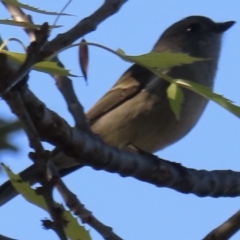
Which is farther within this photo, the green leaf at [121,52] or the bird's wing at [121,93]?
the bird's wing at [121,93]

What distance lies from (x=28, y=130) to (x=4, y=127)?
44 cm

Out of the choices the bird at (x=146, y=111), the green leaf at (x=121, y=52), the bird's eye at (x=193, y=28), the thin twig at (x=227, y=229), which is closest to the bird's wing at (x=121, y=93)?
the bird at (x=146, y=111)

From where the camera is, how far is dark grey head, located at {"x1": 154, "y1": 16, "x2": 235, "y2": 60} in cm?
586

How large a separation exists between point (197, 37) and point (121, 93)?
1.18m

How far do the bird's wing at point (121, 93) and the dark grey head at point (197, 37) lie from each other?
27.9 inches

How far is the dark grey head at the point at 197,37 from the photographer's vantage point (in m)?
5.86

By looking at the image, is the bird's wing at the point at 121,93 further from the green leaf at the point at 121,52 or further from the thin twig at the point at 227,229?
the green leaf at the point at 121,52

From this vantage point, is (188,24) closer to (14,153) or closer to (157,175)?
(157,175)

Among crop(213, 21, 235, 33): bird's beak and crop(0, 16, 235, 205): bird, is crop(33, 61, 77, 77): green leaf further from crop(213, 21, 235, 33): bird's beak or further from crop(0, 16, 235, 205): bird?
crop(213, 21, 235, 33): bird's beak

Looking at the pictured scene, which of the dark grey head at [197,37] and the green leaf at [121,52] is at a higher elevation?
the dark grey head at [197,37]

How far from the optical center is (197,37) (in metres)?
6.02

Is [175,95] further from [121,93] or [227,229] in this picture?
[121,93]

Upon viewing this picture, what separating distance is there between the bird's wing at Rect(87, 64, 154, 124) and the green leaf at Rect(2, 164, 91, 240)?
3.39 metres

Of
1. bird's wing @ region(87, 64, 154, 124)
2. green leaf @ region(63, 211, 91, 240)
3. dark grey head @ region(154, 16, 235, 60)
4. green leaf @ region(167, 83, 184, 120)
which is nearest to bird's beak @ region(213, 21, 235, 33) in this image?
dark grey head @ region(154, 16, 235, 60)
